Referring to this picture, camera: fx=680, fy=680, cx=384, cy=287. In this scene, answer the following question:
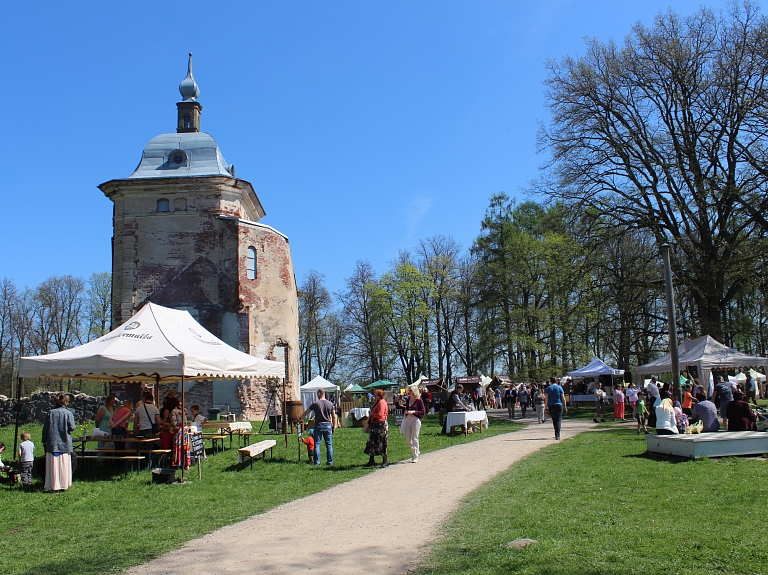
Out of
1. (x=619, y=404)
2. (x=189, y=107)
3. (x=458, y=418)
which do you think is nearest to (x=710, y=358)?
(x=619, y=404)

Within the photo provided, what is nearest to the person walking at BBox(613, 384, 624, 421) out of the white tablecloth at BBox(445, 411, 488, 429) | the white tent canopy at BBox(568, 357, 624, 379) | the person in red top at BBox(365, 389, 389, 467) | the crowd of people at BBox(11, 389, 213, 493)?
the white tablecloth at BBox(445, 411, 488, 429)

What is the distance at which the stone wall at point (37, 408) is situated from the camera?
31594mm

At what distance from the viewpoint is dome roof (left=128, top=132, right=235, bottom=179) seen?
32.7 meters

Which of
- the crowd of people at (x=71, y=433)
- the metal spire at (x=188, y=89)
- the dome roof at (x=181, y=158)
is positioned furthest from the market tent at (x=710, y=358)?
the metal spire at (x=188, y=89)

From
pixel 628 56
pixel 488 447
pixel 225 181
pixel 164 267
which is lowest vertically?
pixel 488 447

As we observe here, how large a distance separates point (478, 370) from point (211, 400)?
82.7 feet

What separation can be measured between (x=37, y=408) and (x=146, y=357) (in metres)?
22.2

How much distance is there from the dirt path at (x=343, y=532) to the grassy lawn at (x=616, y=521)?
396mm

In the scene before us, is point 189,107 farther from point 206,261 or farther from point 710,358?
point 710,358

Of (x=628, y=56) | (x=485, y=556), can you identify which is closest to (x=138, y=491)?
(x=485, y=556)

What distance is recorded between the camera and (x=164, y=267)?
1230 inches

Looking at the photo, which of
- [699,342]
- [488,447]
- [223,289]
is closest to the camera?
[488,447]

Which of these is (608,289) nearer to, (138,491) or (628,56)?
(628,56)

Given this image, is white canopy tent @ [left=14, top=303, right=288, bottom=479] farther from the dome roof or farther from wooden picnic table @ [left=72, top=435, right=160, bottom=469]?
the dome roof
